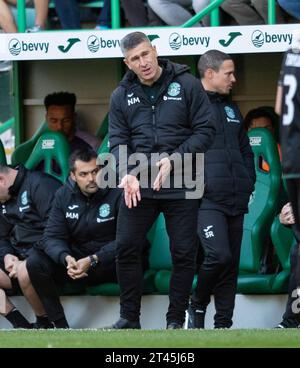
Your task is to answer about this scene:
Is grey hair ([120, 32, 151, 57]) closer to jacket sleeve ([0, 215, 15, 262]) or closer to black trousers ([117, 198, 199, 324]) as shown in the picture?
black trousers ([117, 198, 199, 324])

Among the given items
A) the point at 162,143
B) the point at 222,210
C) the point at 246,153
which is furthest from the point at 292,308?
the point at 162,143

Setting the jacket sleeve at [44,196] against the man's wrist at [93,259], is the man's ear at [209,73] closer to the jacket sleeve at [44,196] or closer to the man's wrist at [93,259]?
the man's wrist at [93,259]

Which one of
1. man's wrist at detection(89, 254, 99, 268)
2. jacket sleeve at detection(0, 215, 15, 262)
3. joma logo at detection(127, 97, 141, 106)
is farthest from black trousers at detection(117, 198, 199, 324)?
jacket sleeve at detection(0, 215, 15, 262)

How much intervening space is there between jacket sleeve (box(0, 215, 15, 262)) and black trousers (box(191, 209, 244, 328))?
6.68 ft

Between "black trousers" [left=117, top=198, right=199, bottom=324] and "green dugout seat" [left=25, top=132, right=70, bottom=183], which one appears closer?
"black trousers" [left=117, top=198, right=199, bottom=324]

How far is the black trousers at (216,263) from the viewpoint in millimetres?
11461

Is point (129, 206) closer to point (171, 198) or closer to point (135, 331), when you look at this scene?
point (171, 198)

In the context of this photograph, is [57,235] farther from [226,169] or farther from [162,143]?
[162,143]

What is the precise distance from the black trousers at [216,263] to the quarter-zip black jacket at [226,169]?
94 millimetres

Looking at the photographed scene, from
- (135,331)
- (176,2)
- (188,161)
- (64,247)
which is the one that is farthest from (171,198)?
(176,2)

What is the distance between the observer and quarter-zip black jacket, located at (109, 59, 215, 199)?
10.7 meters

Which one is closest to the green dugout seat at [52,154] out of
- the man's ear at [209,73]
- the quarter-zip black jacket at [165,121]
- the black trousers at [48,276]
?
the black trousers at [48,276]

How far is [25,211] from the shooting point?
13016 millimetres

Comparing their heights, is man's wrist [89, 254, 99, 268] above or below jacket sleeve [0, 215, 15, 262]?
below
